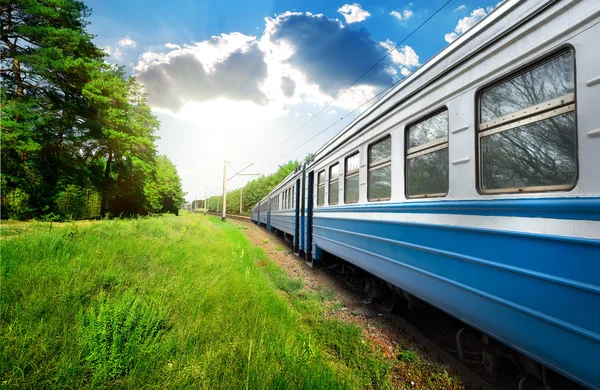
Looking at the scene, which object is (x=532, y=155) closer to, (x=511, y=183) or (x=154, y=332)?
(x=511, y=183)

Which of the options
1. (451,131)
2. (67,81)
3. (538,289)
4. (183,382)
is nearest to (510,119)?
(451,131)

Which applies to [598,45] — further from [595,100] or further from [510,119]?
[510,119]

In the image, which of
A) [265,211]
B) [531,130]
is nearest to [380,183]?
[531,130]

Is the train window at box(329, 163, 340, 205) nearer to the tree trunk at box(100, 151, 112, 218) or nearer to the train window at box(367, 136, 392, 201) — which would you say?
the train window at box(367, 136, 392, 201)

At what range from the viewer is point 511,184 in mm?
2164

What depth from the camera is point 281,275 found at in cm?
716

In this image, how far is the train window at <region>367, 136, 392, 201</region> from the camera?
3.88m

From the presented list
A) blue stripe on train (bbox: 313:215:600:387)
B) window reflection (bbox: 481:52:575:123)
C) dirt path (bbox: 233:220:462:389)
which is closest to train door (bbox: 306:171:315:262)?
dirt path (bbox: 233:220:462:389)

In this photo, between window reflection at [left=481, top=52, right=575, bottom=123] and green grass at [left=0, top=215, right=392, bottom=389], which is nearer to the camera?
window reflection at [left=481, top=52, right=575, bottom=123]

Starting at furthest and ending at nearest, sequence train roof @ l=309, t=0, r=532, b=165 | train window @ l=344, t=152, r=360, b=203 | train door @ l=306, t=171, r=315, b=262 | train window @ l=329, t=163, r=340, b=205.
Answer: train door @ l=306, t=171, r=315, b=262 → train window @ l=329, t=163, r=340, b=205 → train window @ l=344, t=152, r=360, b=203 → train roof @ l=309, t=0, r=532, b=165

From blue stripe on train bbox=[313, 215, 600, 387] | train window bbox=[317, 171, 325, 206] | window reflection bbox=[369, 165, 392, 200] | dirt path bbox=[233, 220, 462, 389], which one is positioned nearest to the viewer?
blue stripe on train bbox=[313, 215, 600, 387]

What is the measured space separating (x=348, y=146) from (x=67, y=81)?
17.0m

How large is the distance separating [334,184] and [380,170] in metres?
2.19

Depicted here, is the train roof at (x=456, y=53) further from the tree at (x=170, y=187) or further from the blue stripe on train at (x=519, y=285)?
the tree at (x=170, y=187)
